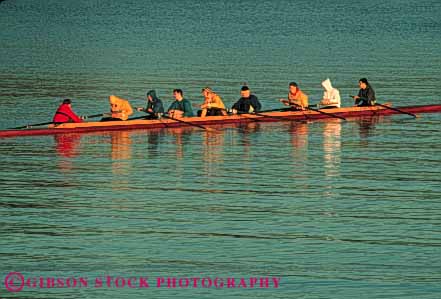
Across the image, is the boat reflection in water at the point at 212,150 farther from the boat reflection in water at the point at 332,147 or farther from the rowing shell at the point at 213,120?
the boat reflection in water at the point at 332,147

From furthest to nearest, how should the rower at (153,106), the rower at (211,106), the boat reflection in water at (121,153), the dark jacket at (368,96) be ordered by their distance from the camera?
the dark jacket at (368,96)
the rower at (211,106)
the rower at (153,106)
the boat reflection in water at (121,153)

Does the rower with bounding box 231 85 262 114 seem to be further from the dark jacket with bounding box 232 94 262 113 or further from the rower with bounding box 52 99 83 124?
the rower with bounding box 52 99 83 124

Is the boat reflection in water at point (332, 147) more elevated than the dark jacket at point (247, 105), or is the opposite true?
the dark jacket at point (247, 105)

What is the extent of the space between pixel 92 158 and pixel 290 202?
8175 mm

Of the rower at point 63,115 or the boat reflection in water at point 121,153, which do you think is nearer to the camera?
the boat reflection in water at point 121,153

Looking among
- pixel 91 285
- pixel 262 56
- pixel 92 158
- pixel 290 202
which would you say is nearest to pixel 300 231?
pixel 290 202

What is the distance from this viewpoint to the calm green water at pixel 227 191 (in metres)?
26.2

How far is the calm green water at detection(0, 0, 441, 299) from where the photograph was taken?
85.9 ft

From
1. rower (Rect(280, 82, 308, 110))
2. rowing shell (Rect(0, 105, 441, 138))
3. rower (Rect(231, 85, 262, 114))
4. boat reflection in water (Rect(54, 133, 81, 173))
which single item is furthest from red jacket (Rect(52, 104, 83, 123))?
rower (Rect(280, 82, 308, 110))

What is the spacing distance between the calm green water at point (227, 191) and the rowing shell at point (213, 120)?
13.0 inches

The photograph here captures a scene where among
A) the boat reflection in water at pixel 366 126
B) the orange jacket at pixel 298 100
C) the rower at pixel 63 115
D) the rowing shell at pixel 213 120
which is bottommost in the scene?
the boat reflection in water at pixel 366 126

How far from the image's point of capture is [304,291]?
24891 millimetres

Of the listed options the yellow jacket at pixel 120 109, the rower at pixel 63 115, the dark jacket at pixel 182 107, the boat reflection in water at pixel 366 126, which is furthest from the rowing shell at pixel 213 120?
the boat reflection in water at pixel 366 126

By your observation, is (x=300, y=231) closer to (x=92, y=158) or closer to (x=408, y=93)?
(x=92, y=158)
